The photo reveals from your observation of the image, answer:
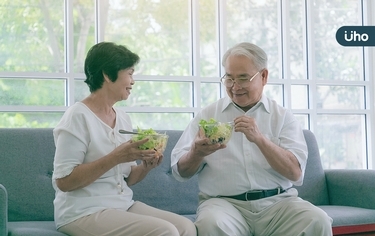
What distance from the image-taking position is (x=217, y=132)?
8.77 feet

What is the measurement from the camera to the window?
13.1 ft

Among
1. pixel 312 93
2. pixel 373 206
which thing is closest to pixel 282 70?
pixel 312 93

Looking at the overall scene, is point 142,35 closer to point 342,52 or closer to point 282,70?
point 282,70

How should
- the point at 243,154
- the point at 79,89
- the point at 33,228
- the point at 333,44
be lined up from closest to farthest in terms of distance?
the point at 33,228, the point at 243,154, the point at 79,89, the point at 333,44

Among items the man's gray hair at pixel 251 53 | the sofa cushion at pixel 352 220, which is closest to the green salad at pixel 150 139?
the man's gray hair at pixel 251 53

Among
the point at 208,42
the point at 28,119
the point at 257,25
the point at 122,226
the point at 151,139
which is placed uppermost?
the point at 257,25

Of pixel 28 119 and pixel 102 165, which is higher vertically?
pixel 28 119

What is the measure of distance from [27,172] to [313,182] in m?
1.67

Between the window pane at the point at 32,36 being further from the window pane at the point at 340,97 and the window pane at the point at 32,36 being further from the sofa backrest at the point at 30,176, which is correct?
the window pane at the point at 340,97

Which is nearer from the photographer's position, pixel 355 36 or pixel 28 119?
pixel 28 119

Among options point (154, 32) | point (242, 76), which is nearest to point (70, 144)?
point (242, 76)

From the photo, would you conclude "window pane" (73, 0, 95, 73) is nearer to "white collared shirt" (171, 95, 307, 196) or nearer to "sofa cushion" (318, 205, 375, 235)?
"white collared shirt" (171, 95, 307, 196)

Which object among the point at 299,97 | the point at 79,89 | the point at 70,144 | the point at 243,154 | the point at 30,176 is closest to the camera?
the point at 70,144

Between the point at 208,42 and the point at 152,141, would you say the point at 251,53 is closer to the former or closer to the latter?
the point at 152,141
